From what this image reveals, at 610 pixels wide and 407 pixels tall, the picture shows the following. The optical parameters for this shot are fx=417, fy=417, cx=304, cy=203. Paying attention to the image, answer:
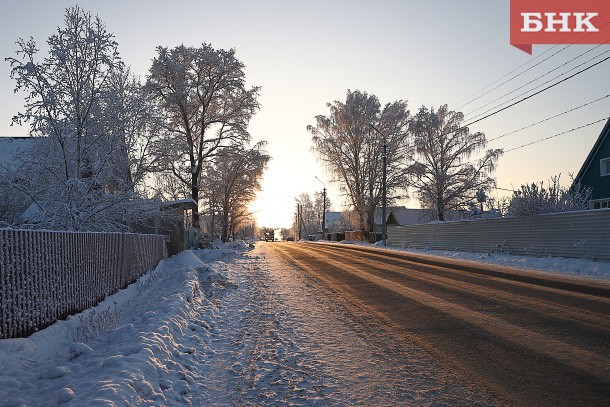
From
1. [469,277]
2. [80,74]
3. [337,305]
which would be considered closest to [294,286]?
[337,305]

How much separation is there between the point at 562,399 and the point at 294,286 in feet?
27.6

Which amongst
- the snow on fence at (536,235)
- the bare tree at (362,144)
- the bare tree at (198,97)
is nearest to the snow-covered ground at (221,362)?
the snow on fence at (536,235)

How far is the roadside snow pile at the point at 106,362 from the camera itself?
12.7 feet

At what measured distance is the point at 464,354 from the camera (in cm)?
520

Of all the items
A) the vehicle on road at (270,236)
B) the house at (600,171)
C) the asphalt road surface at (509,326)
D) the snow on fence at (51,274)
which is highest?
the house at (600,171)

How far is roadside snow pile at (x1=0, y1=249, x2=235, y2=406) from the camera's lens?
3866 millimetres

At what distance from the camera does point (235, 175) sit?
35719 millimetres

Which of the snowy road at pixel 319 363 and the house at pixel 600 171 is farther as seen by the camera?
the house at pixel 600 171

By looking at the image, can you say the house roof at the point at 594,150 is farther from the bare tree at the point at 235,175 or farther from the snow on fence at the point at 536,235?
the bare tree at the point at 235,175

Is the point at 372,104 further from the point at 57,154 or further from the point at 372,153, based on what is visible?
the point at 57,154

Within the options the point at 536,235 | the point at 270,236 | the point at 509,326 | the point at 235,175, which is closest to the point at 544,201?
the point at 536,235

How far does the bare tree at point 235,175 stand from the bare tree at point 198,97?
3.48 ft

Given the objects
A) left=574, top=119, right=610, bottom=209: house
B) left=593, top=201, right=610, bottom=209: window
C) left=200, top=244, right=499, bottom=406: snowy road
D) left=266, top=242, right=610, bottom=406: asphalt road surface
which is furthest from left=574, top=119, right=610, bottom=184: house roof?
left=200, top=244, right=499, bottom=406: snowy road

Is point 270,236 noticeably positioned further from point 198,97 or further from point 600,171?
point 600,171
